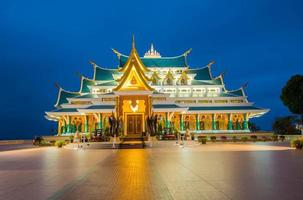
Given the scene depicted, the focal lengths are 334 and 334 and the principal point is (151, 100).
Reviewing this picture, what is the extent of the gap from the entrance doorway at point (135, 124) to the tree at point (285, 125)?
31.4m

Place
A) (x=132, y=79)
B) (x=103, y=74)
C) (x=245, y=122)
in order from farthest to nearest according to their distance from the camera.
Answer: (x=103, y=74)
(x=245, y=122)
(x=132, y=79)

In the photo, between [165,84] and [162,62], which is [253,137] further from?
[162,62]

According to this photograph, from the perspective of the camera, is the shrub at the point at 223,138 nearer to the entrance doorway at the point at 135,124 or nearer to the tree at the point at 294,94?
the tree at the point at 294,94

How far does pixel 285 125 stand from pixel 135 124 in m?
33.7

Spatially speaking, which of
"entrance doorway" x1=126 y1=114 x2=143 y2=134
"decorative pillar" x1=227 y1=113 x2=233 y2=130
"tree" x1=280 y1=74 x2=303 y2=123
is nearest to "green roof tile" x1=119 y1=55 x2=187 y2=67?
"decorative pillar" x1=227 y1=113 x2=233 y2=130

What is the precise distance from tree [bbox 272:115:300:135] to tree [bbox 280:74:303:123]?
47.3 ft

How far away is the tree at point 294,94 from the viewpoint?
150 ft

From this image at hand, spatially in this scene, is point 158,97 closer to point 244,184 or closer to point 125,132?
point 125,132

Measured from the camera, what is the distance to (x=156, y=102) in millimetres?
48719

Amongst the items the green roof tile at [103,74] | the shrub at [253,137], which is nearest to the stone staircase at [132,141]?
the shrub at [253,137]

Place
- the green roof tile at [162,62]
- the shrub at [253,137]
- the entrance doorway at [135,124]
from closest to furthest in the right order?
1. the entrance doorway at [135,124]
2. the shrub at [253,137]
3. the green roof tile at [162,62]

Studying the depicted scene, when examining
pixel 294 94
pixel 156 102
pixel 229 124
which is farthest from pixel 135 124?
pixel 294 94

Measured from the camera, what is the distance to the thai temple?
4253 cm

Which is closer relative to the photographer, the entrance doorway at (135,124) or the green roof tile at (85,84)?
the entrance doorway at (135,124)
